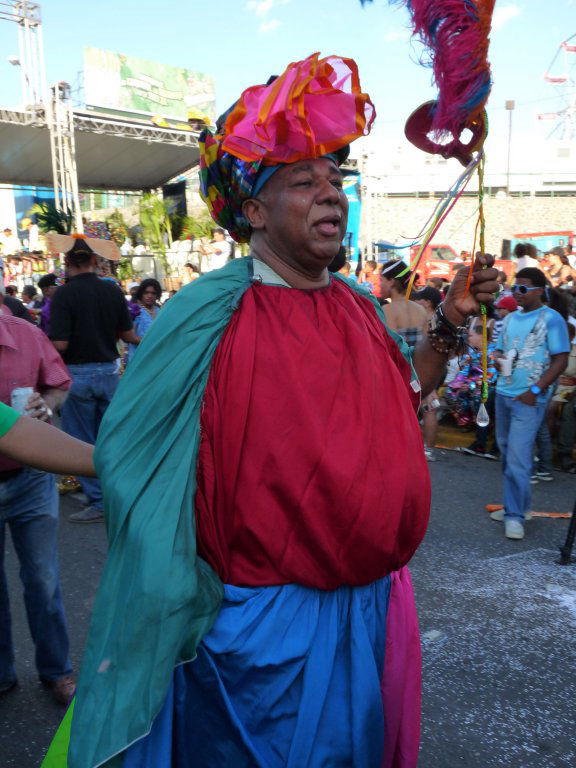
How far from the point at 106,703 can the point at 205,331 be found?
0.81 meters

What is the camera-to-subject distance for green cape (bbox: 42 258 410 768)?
4.61ft

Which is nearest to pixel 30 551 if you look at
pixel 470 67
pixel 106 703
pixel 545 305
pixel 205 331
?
pixel 106 703

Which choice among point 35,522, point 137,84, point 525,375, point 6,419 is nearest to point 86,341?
point 35,522

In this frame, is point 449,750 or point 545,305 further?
point 545,305

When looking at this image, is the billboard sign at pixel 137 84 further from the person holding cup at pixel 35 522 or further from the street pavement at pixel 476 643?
the person holding cup at pixel 35 522

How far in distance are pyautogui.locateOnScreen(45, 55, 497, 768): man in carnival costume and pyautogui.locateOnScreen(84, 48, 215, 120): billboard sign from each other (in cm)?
3269

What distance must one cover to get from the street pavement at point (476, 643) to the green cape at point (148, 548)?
161 centimetres

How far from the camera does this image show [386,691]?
5.61 feet

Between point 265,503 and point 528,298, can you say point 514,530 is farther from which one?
point 265,503

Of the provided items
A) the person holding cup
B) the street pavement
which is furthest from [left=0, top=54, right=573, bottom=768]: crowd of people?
the person holding cup

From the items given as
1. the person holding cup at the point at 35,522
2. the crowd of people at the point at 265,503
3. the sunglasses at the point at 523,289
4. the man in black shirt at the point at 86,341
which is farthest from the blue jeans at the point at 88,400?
the crowd of people at the point at 265,503

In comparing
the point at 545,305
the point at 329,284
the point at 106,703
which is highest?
the point at 329,284

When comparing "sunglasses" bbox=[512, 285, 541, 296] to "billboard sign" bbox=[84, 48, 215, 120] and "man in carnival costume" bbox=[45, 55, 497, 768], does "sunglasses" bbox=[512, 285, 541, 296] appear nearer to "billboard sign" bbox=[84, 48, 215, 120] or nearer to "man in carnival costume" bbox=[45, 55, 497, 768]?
"man in carnival costume" bbox=[45, 55, 497, 768]

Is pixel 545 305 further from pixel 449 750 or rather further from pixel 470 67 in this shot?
pixel 470 67
